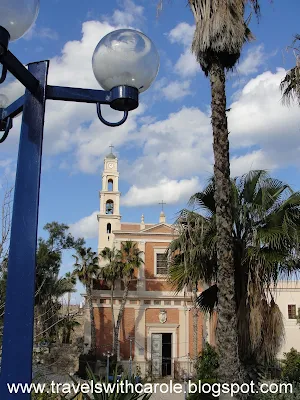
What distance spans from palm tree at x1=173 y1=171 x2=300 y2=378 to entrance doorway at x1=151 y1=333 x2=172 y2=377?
16.9 metres

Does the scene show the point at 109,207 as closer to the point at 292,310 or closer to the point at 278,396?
the point at 292,310

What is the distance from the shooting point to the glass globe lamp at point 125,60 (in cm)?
291

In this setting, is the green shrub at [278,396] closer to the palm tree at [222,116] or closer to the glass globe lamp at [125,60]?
the palm tree at [222,116]

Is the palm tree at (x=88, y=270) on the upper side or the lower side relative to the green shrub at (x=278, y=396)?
upper

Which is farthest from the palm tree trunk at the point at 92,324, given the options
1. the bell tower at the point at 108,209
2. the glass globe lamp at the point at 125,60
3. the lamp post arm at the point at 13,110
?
the glass globe lamp at the point at 125,60

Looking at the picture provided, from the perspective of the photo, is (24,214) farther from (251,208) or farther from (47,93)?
(251,208)

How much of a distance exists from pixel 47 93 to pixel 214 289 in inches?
317

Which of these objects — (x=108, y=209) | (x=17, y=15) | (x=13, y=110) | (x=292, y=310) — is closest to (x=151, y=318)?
(x=292, y=310)

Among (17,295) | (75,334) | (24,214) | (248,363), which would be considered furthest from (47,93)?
(75,334)

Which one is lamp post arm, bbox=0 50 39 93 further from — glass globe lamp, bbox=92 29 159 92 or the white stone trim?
the white stone trim

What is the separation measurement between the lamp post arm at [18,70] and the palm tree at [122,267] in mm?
23530

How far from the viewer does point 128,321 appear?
1050 inches

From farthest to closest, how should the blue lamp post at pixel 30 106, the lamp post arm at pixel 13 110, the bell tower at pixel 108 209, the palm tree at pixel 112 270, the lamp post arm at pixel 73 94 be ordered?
1. the bell tower at pixel 108 209
2. the palm tree at pixel 112 270
3. the lamp post arm at pixel 13 110
4. the lamp post arm at pixel 73 94
5. the blue lamp post at pixel 30 106

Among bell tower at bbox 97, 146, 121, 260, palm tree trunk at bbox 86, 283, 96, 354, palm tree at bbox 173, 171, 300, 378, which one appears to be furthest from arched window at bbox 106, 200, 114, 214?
palm tree at bbox 173, 171, 300, 378
